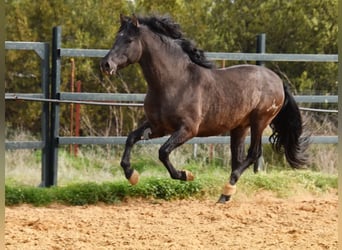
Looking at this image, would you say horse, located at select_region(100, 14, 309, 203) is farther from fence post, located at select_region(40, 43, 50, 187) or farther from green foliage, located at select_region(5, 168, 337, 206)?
fence post, located at select_region(40, 43, 50, 187)

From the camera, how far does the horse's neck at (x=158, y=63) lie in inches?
198

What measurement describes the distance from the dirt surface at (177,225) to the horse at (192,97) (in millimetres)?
417

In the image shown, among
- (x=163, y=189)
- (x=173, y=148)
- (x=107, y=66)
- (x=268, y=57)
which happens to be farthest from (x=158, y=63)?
(x=268, y=57)

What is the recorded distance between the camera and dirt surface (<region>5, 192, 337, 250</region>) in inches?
176

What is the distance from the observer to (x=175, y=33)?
5.27m

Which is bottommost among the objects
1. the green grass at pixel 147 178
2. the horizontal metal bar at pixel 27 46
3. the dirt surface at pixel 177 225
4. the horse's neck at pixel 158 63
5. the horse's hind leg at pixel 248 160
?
the green grass at pixel 147 178

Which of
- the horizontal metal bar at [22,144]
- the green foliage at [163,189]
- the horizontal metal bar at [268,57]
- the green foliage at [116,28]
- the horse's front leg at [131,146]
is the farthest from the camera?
the green foliage at [116,28]

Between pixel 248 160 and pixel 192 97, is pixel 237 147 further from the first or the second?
pixel 192 97

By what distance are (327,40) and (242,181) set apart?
5514 mm

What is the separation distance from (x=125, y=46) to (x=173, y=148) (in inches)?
34.3

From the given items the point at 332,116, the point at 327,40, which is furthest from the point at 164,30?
the point at 327,40

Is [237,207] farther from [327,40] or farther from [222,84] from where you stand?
[327,40]

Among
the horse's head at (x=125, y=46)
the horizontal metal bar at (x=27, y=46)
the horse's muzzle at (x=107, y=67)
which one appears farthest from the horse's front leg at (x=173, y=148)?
the horizontal metal bar at (x=27, y=46)

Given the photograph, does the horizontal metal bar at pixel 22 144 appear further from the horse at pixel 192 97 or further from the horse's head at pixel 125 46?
the horse's head at pixel 125 46
